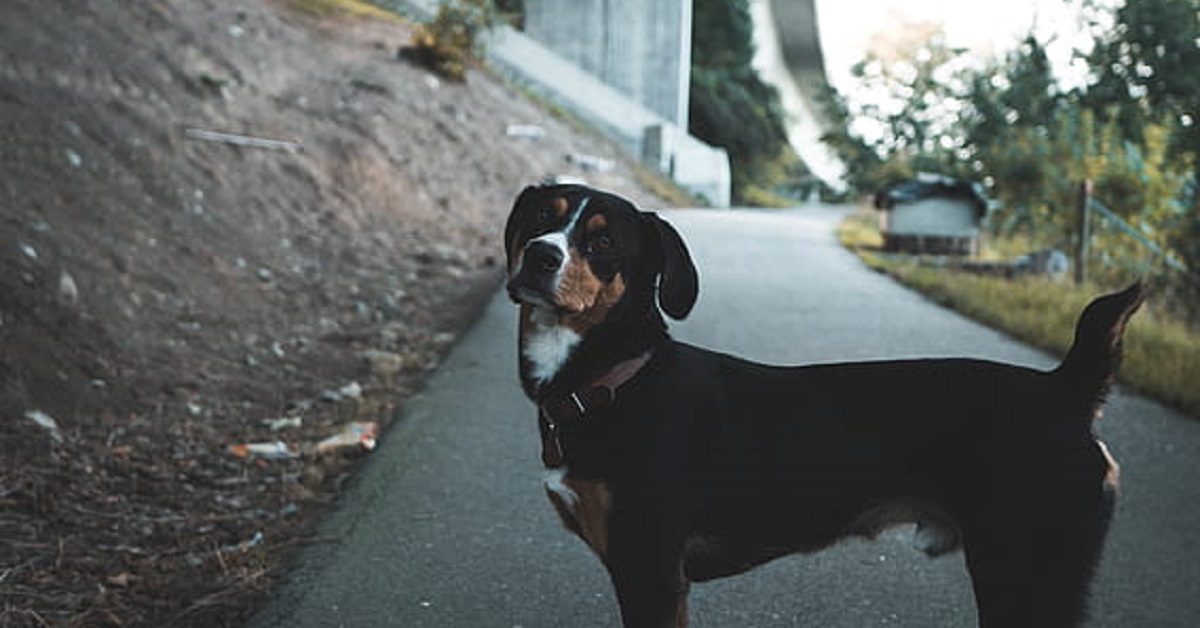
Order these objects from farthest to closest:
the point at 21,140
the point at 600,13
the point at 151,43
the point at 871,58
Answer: the point at 871,58 < the point at 600,13 < the point at 151,43 < the point at 21,140

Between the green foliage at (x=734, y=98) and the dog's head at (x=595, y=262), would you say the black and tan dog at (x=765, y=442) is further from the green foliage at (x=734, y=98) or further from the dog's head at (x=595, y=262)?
the green foliage at (x=734, y=98)

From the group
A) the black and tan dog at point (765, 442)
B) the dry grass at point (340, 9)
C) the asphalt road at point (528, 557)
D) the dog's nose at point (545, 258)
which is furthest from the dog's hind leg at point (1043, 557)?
the dry grass at point (340, 9)

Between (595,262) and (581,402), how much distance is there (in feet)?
1.24

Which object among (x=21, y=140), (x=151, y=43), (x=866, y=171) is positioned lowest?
(x=866, y=171)

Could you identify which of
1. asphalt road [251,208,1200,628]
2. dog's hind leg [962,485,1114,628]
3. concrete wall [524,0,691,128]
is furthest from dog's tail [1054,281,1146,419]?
concrete wall [524,0,691,128]

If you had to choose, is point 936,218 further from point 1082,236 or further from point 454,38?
point 454,38

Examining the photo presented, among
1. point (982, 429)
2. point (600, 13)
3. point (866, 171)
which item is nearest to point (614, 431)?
point (982, 429)

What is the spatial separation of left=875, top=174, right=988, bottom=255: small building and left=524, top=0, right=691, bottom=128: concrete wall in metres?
17.0

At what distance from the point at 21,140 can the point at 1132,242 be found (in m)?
11.1

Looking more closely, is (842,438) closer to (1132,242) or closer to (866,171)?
(1132,242)

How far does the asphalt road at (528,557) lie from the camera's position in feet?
11.7

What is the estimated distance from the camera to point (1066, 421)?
2.73 metres

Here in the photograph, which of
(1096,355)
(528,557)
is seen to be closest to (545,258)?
(1096,355)

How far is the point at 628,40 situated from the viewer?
3306 centimetres
